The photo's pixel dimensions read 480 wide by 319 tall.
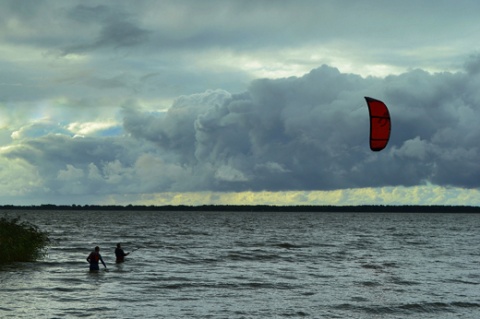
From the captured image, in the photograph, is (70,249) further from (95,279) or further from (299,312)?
(299,312)

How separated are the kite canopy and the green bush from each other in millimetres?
22853

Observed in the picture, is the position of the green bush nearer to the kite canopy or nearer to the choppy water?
the choppy water

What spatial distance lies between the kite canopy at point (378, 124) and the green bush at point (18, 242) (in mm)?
22853

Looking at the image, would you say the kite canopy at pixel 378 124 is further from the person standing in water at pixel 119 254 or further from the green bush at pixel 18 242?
the green bush at pixel 18 242

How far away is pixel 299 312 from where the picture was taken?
2517cm

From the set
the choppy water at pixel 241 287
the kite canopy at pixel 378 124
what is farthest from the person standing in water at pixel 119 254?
the kite canopy at pixel 378 124

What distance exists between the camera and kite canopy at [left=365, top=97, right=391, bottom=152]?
2878 centimetres

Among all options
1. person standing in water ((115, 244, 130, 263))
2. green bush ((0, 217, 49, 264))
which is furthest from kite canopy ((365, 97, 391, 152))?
green bush ((0, 217, 49, 264))

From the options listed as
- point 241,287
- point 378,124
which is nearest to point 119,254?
point 241,287

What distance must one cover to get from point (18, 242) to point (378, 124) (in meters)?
24.3

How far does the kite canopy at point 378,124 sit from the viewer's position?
2878 cm

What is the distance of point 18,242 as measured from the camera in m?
39.5

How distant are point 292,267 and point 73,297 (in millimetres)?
19833

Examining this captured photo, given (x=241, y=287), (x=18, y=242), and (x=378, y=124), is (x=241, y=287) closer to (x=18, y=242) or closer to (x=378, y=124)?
(x=378, y=124)
